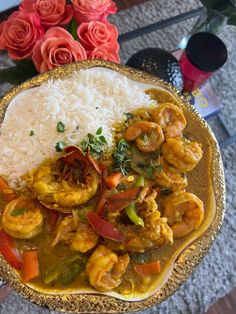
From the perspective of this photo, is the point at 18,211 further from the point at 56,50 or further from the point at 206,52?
the point at 206,52

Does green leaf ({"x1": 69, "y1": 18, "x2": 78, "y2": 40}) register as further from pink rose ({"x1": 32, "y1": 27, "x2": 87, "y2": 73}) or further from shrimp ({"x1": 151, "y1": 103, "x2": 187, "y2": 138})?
shrimp ({"x1": 151, "y1": 103, "x2": 187, "y2": 138})

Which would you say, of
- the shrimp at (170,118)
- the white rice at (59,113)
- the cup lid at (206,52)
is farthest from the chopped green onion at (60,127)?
the cup lid at (206,52)

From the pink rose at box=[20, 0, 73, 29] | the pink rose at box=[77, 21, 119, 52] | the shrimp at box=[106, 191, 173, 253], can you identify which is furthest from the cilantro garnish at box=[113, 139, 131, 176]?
the pink rose at box=[20, 0, 73, 29]

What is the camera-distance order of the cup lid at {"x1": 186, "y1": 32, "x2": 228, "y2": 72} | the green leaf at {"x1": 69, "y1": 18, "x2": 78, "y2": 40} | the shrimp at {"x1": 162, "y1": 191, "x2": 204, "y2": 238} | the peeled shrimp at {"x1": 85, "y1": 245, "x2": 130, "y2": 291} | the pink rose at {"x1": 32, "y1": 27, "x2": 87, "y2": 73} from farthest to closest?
the cup lid at {"x1": 186, "y1": 32, "x2": 228, "y2": 72} < the green leaf at {"x1": 69, "y1": 18, "x2": 78, "y2": 40} < the pink rose at {"x1": 32, "y1": 27, "x2": 87, "y2": 73} < the shrimp at {"x1": 162, "y1": 191, "x2": 204, "y2": 238} < the peeled shrimp at {"x1": 85, "y1": 245, "x2": 130, "y2": 291}

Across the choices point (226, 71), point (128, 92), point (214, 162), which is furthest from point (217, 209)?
point (226, 71)

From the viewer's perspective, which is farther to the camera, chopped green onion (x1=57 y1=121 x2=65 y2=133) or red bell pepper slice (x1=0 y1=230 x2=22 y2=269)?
chopped green onion (x1=57 y1=121 x2=65 y2=133)

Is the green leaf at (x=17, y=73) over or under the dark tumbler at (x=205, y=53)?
over

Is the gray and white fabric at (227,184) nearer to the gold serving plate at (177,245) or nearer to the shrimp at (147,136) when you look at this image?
the gold serving plate at (177,245)
